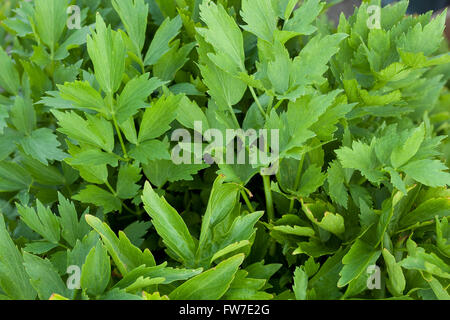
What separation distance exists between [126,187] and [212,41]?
0.50 ft

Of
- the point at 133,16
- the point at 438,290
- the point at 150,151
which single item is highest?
the point at 133,16

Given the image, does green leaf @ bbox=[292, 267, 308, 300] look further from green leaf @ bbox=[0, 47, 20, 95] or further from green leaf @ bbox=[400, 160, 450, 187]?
green leaf @ bbox=[0, 47, 20, 95]

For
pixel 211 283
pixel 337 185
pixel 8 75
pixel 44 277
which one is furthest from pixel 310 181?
pixel 8 75

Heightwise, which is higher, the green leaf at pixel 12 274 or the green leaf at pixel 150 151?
the green leaf at pixel 150 151

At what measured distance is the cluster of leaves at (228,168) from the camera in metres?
0.37

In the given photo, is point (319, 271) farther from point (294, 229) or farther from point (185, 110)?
point (185, 110)

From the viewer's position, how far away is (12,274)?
38 cm

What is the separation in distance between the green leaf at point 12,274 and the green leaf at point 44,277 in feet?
0.06

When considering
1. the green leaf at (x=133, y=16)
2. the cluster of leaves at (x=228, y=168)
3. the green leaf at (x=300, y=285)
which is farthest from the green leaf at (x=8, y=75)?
the green leaf at (x=300, y=285)

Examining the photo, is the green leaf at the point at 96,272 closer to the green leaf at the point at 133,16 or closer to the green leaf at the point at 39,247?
the green leaf at the point at 39,247

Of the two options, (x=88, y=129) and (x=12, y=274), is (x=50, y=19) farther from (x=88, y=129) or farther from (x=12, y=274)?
(x=12, y=274)

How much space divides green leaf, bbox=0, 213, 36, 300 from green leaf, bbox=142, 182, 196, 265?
109 millimetres

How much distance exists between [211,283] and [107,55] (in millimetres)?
205

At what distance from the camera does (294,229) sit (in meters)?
0.39
